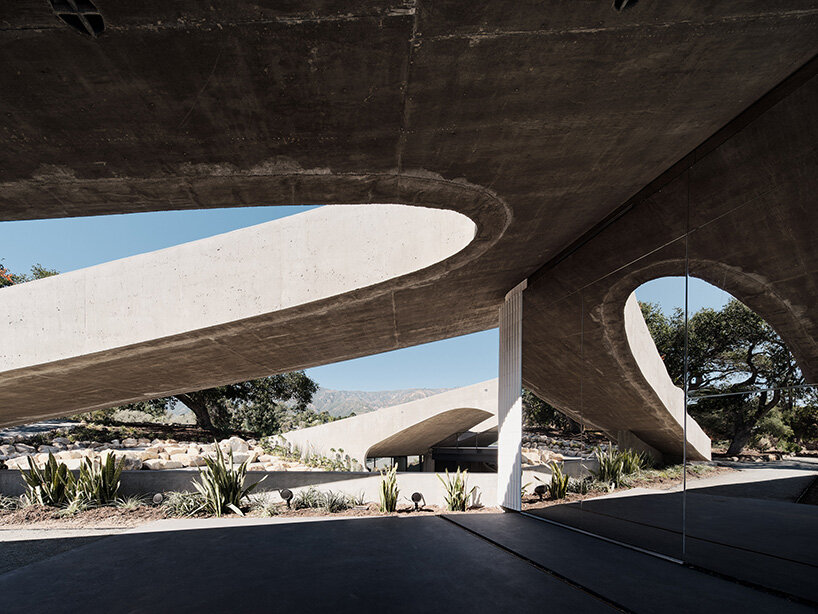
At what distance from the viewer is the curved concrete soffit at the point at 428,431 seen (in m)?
17.0

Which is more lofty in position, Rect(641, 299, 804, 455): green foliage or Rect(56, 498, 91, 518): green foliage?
Rect(641, 299, 804, 455): green foliage

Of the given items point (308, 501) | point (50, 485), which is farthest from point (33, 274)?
point (308, 501)

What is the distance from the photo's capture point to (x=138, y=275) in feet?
20.3

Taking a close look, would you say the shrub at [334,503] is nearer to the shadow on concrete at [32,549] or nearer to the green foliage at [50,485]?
the shadow on concrete at [32,549]

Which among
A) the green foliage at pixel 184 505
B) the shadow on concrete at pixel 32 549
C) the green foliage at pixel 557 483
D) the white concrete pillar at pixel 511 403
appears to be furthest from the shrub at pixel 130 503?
the green foliage at pixel 557 483

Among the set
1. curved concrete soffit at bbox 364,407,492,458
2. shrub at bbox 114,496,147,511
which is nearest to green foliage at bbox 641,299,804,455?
shrub at bbox 114,496,147,511

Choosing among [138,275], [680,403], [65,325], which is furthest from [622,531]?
[65,325]

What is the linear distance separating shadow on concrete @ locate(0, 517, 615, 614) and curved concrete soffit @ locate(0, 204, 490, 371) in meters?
2.53

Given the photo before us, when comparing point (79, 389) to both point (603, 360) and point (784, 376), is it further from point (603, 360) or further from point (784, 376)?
point (784, 376)

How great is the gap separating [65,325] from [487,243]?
5.38m

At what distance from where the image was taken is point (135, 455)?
30.8ft

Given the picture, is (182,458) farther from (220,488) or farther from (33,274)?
(33,274)

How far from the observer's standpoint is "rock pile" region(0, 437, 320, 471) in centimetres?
877

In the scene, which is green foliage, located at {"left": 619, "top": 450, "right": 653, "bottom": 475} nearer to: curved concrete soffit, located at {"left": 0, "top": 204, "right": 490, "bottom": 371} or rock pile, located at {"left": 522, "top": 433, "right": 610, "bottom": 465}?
rock pile, located at {"left": 522, "top": 433, "right": 610, "bottom": 465}
